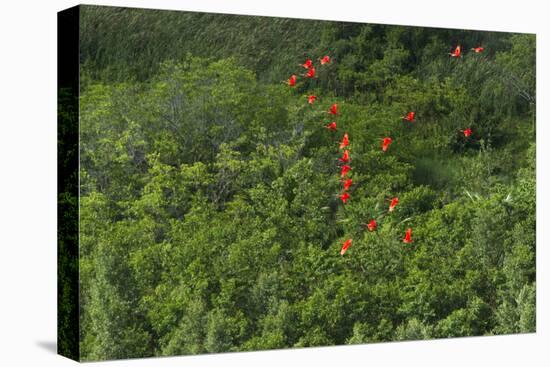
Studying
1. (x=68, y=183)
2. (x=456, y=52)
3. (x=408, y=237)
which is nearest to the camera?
(x=68, y=183)

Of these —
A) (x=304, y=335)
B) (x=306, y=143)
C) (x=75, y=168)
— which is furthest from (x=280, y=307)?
(x=75, y=168)

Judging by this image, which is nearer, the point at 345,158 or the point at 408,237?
the point at 345,158

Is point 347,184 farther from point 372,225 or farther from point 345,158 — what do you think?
point 372,225

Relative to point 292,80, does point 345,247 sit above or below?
below

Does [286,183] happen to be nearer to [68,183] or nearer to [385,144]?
[385,144]

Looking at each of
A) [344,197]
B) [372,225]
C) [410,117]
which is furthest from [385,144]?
[372,225]

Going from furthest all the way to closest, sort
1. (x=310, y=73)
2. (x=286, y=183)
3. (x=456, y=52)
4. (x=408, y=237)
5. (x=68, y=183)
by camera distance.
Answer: (x=456, y=52)
(x=408, y=237)
(x=310, y=73)
(x=286, y=183)
(x=68, y=183)

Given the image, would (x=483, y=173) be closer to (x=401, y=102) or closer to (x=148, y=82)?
(x=401, y=102)

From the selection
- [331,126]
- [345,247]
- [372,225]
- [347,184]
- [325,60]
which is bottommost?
[345,247]

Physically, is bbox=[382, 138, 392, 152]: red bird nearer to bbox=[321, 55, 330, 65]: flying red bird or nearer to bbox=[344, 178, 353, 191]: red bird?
bbox=[344, 178, 353, 191]: red bird
